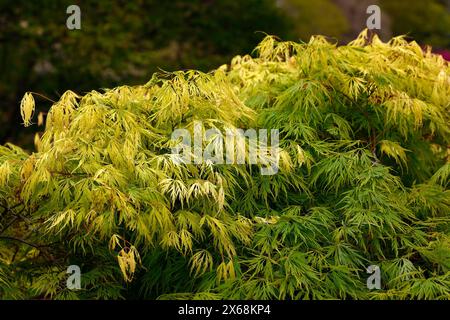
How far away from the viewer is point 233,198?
14.8 ft

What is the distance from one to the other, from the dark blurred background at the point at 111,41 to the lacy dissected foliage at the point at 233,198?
15.4ft

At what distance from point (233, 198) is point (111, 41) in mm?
5553

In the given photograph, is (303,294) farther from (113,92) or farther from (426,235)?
(113,92)

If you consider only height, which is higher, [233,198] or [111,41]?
[111,41]

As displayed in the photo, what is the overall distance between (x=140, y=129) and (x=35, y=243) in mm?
1052

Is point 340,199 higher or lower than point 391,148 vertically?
lower

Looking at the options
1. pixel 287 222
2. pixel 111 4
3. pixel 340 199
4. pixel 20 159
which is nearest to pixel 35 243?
pixel 20 159

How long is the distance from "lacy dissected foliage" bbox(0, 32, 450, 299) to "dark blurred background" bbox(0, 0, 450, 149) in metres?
4.68

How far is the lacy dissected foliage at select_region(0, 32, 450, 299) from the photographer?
13.7 feet

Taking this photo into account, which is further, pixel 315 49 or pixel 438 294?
pixel 315 49

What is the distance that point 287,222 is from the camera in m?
4.46

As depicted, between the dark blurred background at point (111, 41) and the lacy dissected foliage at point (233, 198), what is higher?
the dark blurred background at point (111, 41)

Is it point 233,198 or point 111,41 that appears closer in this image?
point 233,198

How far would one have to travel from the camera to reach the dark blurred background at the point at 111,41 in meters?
9.47
